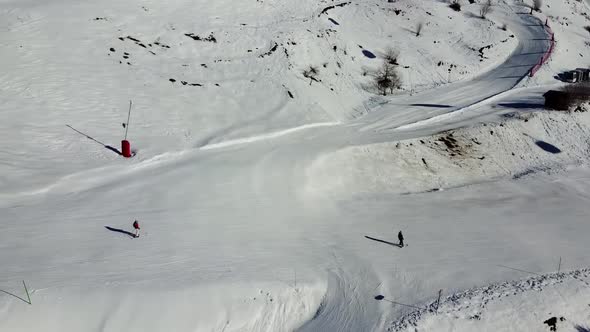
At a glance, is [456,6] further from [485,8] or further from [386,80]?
[386,80]

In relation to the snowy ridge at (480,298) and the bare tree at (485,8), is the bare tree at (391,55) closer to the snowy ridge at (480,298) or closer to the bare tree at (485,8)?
the bare tree at (485,8)

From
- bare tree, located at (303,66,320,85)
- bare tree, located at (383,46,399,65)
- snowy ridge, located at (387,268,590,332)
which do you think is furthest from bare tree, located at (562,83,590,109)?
snowy ridge, located at (387,268,590,332)

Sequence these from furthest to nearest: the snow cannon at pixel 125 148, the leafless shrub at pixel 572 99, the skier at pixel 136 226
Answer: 1. the leafless shrub at pixel 572 99
2. the snow cannon at pixel 125 148
3. the skier at pixel 136 226

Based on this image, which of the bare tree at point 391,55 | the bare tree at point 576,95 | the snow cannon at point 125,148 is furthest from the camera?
the bare tree at point 391,55

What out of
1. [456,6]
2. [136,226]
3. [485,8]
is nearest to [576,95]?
[456,6]

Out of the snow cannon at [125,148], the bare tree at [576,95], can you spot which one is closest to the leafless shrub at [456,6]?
the bare tree at [576,95]

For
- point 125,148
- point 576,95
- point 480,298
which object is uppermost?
point 576,95

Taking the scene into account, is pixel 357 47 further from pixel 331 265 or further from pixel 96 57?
pixel 331 265
